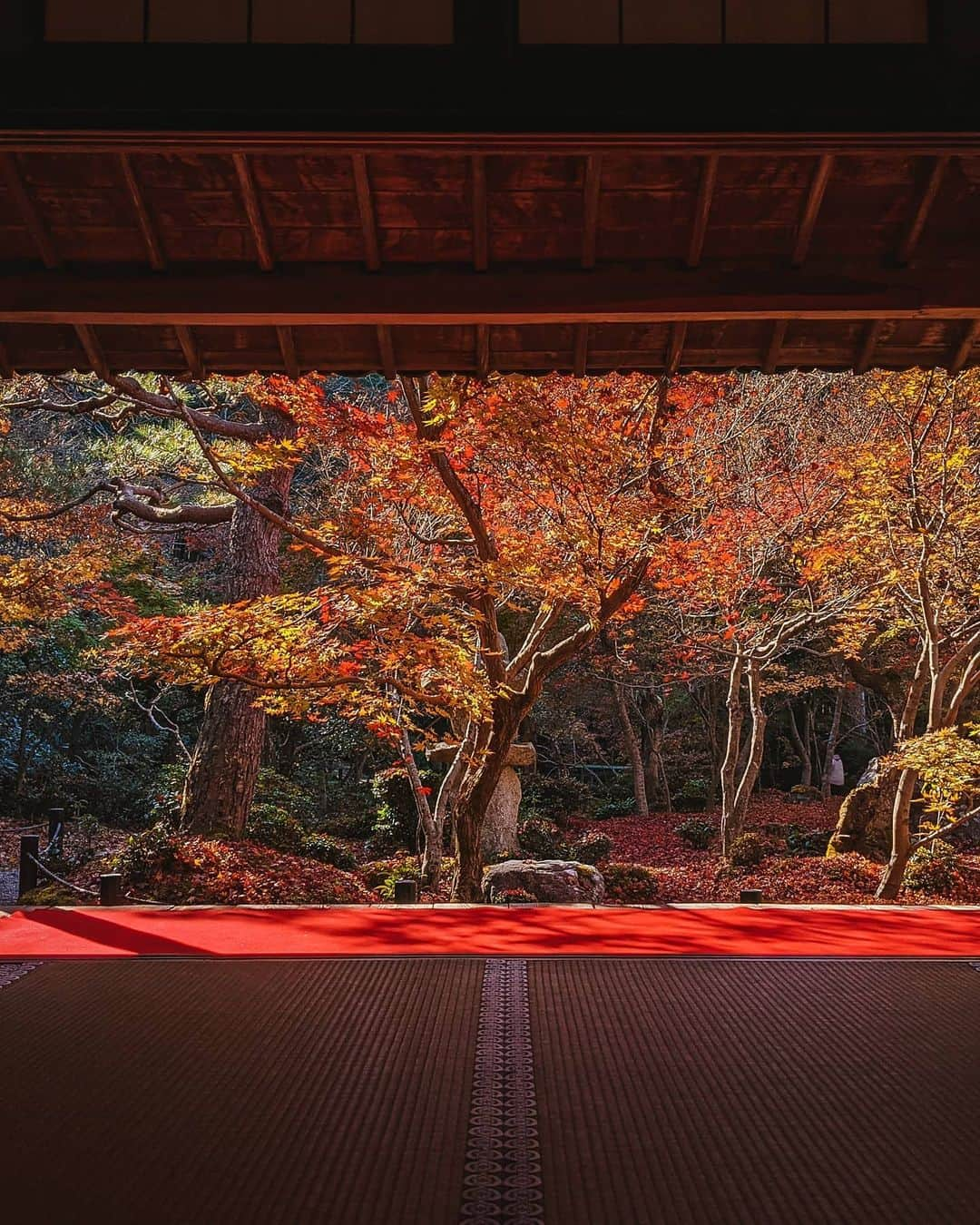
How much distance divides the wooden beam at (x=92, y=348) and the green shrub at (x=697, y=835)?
1000 centimetres

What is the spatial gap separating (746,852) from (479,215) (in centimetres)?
830

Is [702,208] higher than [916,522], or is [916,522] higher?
[916,522]

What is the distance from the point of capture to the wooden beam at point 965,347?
286 centimetres

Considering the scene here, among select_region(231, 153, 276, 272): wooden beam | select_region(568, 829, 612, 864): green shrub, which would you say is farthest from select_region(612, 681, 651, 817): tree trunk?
select_region(231, 153, 276, 272): wooden beam

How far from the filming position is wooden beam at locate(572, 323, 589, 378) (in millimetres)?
2855

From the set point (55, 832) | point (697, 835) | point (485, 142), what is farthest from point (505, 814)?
point (485, 142)

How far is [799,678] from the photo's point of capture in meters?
12.2

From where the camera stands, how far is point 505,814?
989 cm

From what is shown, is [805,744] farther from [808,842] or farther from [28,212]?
[28,212]

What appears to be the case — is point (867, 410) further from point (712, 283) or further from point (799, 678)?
point (712, 283)

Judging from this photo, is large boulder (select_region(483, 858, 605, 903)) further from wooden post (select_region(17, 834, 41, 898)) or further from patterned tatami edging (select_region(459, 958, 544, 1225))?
patterned tatami edging (select_region(459, 958, 544, 1225))

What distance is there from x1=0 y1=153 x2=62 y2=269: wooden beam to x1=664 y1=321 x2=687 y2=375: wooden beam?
5.49 ft

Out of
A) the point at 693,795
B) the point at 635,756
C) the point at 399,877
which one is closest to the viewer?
the point at 399,877

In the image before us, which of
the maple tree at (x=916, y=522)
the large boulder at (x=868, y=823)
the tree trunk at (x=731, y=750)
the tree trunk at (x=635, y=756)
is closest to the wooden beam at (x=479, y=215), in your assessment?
the maple tree at (x=916, y=522)
